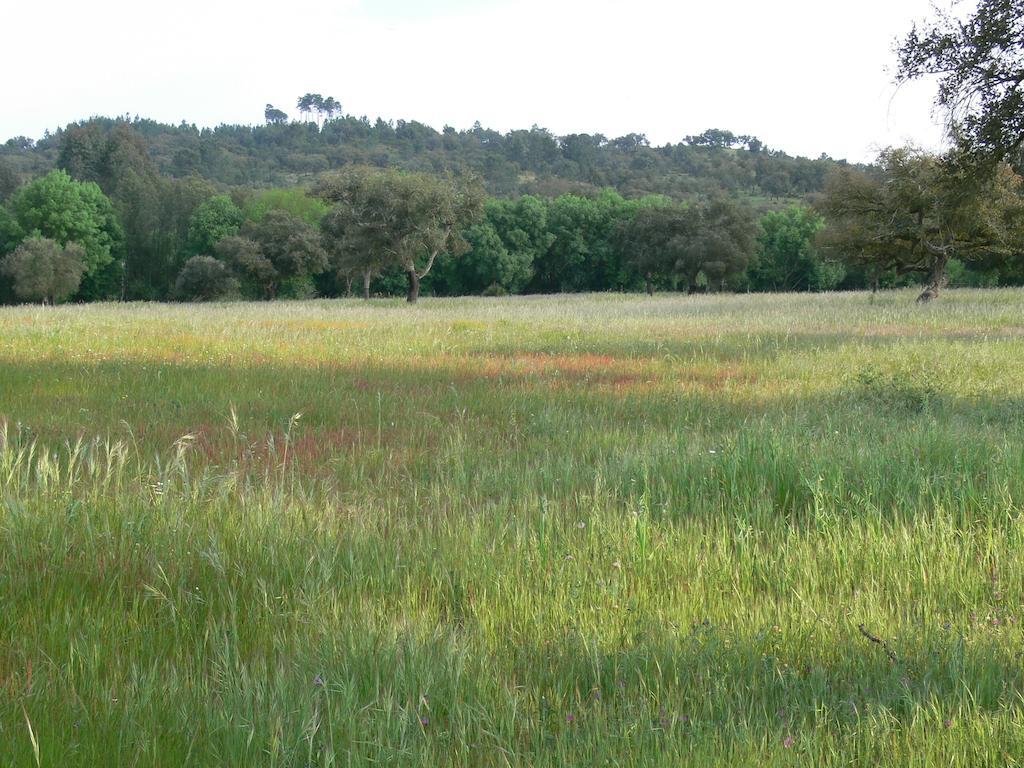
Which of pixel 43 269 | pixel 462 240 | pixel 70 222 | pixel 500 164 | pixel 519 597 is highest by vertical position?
pixel 500 164

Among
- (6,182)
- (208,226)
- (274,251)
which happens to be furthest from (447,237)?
(6,182)

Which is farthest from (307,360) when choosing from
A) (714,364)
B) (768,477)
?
(768,477)

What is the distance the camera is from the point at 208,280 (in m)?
70.2

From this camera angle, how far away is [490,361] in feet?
46.9

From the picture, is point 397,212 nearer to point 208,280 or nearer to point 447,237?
point 447,237

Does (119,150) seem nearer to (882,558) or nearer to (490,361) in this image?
(490,361)

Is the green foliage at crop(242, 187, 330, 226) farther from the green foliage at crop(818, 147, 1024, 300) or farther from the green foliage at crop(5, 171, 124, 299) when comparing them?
the green foliage at crop(818, 147, 1024, 300)

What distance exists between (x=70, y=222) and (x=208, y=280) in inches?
748

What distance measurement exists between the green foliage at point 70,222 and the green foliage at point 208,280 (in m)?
12.0

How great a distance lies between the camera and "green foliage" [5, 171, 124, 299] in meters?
77.7

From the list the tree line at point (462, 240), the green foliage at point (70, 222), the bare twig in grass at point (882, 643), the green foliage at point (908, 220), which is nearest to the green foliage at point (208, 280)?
the tree line at point (462, 240)

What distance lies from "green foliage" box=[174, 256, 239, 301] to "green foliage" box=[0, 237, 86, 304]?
898 cm

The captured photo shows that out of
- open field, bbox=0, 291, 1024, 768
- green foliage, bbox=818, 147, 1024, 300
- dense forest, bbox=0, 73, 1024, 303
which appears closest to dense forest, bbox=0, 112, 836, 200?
dense forest, bbox=0, 73, 1024, 303

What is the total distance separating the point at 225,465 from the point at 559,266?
90.7 meters
